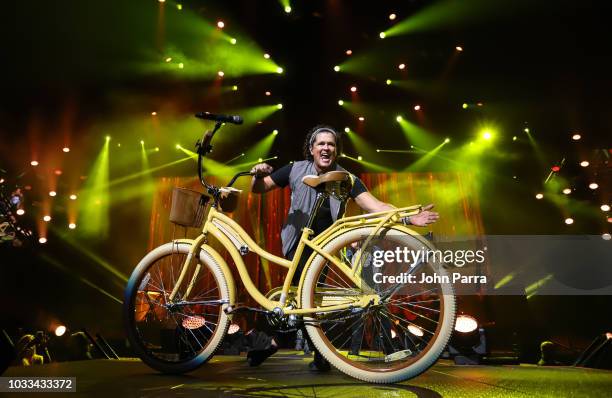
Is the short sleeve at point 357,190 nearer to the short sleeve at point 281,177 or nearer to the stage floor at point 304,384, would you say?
the short sleeve at point 281,177

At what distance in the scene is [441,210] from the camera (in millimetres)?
10117

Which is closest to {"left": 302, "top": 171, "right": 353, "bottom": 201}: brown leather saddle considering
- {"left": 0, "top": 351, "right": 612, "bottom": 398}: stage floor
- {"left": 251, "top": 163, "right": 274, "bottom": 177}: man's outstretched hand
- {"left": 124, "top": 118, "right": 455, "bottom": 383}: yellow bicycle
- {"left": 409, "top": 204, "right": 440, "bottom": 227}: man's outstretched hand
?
{"left": 124, "top": 118, "right": 455, "bottom": 383}: yellow bicycle

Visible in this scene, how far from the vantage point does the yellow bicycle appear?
75.8 inches

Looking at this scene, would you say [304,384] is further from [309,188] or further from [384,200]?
[384,200]

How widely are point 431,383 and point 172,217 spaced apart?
1688 mm

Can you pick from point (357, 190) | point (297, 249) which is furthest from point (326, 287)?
point (357, 190)

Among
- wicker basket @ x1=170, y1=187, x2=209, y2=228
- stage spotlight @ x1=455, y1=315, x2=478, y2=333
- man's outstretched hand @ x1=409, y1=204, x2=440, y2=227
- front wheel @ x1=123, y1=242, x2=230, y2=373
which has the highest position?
wicker basket @ x1=170, y1=187, x2=209, y2=228

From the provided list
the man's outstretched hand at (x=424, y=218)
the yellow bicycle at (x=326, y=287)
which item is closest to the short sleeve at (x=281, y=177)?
the yellow bicycle at (x=326, y=287)

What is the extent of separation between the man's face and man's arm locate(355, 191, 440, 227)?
0.32 meters

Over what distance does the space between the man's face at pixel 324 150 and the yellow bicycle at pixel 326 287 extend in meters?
0.53

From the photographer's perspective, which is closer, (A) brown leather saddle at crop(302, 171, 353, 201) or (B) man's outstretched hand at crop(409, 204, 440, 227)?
(B) man's outstretched hand at crop(409, 204, 440, 227)

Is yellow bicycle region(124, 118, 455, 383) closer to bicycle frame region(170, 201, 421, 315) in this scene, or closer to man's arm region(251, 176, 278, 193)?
bicycle frame region(170, 201, 421, 315)

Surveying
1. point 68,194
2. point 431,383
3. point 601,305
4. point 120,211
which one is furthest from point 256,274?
point 431,383

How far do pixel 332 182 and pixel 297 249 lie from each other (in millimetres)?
394
